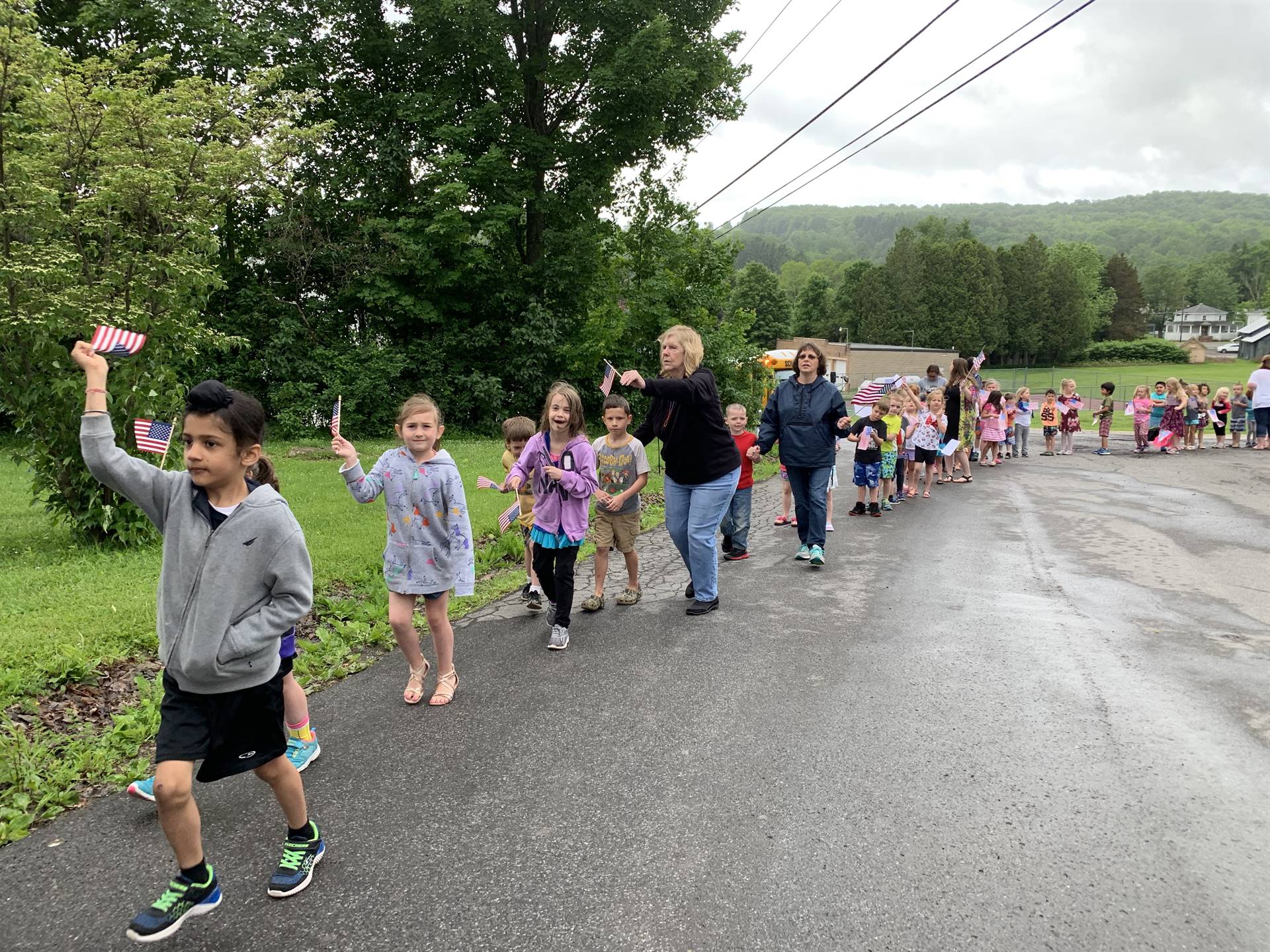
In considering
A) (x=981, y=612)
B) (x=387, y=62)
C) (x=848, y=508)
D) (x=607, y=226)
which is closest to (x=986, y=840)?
(x=981, y=612)

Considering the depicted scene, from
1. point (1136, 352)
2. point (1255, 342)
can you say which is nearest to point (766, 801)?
point (1136, 352)

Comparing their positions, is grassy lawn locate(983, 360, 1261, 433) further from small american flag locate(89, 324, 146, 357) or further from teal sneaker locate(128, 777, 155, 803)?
small american flag locate(89, 324, 146, 357)

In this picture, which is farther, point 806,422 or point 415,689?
point 806,422

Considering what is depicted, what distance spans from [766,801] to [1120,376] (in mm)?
76366

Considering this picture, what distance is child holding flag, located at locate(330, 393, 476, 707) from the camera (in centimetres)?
436

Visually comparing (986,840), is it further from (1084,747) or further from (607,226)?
(607,226)

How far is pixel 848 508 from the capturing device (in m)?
11.5

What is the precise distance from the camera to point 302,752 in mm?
3773

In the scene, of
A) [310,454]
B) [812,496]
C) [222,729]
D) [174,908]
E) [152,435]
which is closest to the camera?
[174,908]

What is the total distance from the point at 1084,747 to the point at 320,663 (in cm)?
437

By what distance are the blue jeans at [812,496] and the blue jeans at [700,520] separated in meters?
1.55

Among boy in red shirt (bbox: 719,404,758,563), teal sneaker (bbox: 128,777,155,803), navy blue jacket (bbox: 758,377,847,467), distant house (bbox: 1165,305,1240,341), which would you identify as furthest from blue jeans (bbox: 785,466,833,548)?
distant house (bbox: 1165,305,1240,341)

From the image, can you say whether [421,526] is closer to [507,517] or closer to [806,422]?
[507,517]

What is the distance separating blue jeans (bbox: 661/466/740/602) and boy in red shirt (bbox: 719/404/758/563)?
5.31 ft
